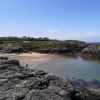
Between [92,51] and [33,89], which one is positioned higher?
[33,89]

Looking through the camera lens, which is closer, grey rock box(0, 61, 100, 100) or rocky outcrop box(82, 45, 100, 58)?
grey rock box(0, 61, 100, 100)

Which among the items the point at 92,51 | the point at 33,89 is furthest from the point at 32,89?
the point at 92,51

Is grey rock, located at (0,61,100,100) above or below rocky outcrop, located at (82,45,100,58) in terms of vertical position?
above

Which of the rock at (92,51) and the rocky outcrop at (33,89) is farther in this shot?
the rock at (92,51)

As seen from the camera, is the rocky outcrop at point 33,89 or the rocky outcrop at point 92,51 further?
the rocky outcrop at point 92,51

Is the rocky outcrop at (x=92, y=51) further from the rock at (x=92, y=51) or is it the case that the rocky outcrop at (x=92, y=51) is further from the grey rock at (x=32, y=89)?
the grey rock at (x=32, y=89)

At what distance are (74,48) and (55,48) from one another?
30.9 feet

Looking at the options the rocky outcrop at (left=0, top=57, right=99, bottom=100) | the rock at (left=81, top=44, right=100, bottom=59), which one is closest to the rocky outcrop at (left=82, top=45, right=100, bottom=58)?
the rock at (left=81, top=44, right=100, bottom=59)

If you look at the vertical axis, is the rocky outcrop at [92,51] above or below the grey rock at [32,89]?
below

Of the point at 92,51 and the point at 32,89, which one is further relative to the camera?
the point at 92,51

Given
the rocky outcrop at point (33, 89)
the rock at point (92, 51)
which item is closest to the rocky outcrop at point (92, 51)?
the rock at point (92, 51)

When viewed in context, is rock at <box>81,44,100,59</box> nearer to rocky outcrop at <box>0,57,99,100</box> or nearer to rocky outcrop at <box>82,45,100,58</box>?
rocky outcrop at <box>82,45,100,58</box>

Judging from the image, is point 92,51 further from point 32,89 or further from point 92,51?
point 32,89

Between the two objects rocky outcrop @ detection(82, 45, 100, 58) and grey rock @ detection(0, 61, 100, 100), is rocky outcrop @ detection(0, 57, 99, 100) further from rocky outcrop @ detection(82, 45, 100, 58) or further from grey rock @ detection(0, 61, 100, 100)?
rocky outcrop @ detection(82, 45, 100, 58)
